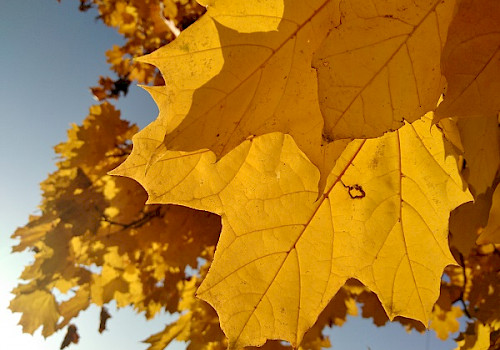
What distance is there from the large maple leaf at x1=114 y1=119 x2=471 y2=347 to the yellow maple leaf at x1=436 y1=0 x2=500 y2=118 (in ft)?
0.71

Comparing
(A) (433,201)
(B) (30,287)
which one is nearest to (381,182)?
(A) (433,201)

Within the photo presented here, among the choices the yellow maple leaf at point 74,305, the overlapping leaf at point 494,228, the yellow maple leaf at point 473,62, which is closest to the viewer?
the yellow maple leaf at point 473,62

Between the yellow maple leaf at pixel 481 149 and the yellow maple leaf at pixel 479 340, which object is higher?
the yellow maple leaf at pixel 481 149

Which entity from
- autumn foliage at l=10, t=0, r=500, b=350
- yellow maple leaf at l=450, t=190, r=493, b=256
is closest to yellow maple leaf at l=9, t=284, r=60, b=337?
autumn foliage at l=10, t=0, r=500, b=350

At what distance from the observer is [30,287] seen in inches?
93.6

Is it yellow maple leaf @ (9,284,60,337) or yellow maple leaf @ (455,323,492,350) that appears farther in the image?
yellow maple leaf @ (9,284,60,337)

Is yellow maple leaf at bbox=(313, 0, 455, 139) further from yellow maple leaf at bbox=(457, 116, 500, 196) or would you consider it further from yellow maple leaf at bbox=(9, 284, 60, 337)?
yellow maple leaf at bbox=(9, 284, 60, 337)

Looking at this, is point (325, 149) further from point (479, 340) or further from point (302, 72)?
point (479, 340)

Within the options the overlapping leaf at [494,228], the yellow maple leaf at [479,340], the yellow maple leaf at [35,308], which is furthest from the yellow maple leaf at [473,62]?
the yellow maple leaf at [35,308]

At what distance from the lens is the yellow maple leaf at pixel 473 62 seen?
19.8 inches

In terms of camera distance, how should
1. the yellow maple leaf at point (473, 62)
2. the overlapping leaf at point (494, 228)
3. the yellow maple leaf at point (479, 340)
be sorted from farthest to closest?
the yellow maple leaf at point (479, 340)
the overlapping leaf at point (494, 228)
the yellow maple leaf at point (473, 62)

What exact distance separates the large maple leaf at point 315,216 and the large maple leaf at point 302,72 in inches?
5.1

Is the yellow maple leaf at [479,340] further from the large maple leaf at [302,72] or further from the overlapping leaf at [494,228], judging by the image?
the large maple leaf at [302,72]

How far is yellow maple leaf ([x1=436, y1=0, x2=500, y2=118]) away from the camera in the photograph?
19.8 inches
